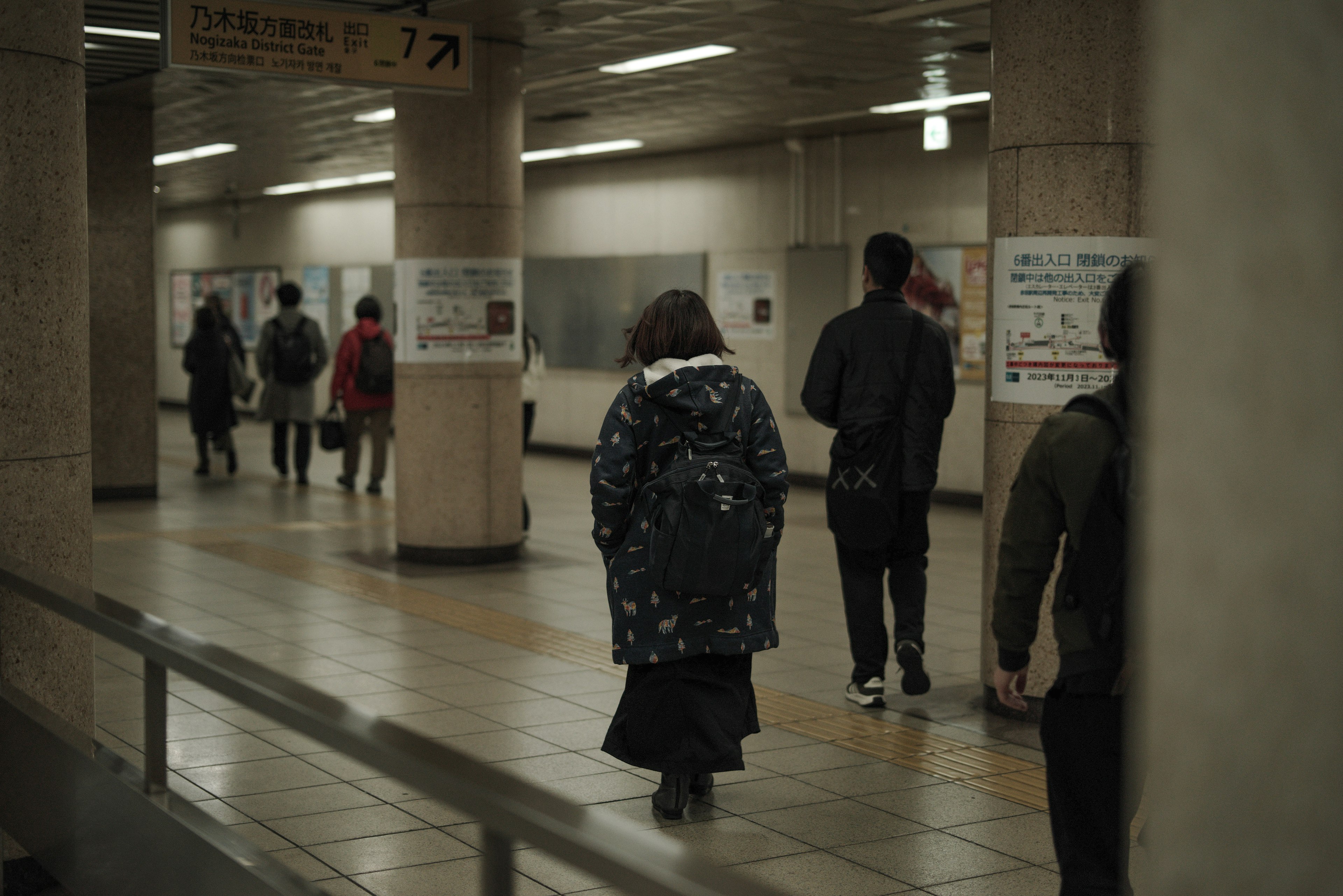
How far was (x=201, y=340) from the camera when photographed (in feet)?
50.2

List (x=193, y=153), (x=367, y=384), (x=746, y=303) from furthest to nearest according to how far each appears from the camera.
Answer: (x=193, y=153) → (x=746, y=303) → (x=367, y=384)

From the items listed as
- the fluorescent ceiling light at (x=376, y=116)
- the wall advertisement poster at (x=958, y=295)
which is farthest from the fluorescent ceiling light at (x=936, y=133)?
the fluorescent ceiling light at (x=376, y=116)

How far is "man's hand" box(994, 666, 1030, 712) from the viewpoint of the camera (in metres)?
2.89

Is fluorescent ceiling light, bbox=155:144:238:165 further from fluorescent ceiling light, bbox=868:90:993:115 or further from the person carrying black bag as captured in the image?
the person carrying black bag

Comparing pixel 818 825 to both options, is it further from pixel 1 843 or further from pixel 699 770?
pixel 1 843

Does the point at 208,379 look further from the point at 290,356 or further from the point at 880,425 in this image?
the point at 880,425

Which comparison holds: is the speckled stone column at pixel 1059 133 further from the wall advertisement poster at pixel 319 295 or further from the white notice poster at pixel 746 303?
the wall advertisement poster at pixel 319 295

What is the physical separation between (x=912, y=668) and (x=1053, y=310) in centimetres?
156

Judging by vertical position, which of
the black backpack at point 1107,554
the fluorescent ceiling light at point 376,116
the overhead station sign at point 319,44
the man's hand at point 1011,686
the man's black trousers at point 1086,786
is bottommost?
the man's black trousers at point 1086,786

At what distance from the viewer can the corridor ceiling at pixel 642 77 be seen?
29.1ft

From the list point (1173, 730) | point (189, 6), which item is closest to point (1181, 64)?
point (1173, 730)

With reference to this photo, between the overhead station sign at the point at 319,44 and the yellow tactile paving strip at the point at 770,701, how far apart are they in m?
2.92

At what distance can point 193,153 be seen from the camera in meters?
17.7

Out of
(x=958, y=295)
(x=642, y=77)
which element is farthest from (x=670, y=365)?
(x=958, y=295)
